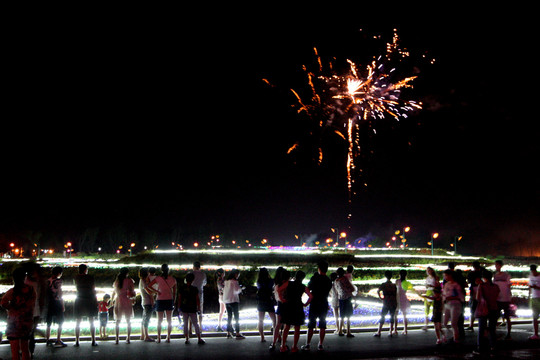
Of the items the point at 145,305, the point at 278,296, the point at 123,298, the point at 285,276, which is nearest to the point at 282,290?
the point at 278,296

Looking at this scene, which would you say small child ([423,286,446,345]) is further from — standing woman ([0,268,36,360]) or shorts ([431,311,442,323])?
standing woman ([0,268,36,360])

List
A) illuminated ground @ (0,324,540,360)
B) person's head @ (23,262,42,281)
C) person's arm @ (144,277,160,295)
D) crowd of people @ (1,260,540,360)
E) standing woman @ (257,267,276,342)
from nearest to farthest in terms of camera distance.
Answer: illuminated ground @ (0,324,540,360), person's head @ (23,262,42,281), crowd of people @ (1,260,540,360), standing woman @ (257,267,276,342), person's arm @ (144,277,160,295)

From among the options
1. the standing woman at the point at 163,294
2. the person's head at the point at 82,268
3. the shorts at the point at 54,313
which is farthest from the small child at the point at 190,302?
the shorts at the point at 54,313

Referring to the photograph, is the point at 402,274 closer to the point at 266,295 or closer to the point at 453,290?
the point at 453,290

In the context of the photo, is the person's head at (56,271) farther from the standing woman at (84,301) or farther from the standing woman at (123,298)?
the standing woman at (123,298)

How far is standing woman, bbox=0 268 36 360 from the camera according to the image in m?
9.88

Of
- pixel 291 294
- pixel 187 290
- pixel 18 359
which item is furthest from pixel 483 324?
pixel 18 359

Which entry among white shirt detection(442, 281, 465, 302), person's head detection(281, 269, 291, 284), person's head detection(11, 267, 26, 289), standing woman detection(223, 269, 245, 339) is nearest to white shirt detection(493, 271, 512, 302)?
white shirt detection(442, 281, 465, 302)

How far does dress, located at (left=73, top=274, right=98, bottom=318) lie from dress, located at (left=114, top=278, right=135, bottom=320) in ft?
1.86

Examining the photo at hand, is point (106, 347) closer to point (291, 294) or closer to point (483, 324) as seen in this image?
point (291, 294)

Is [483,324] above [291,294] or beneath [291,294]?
beneath

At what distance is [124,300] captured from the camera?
13680 mm

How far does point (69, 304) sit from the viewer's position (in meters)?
21.0

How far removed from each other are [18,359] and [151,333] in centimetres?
588
